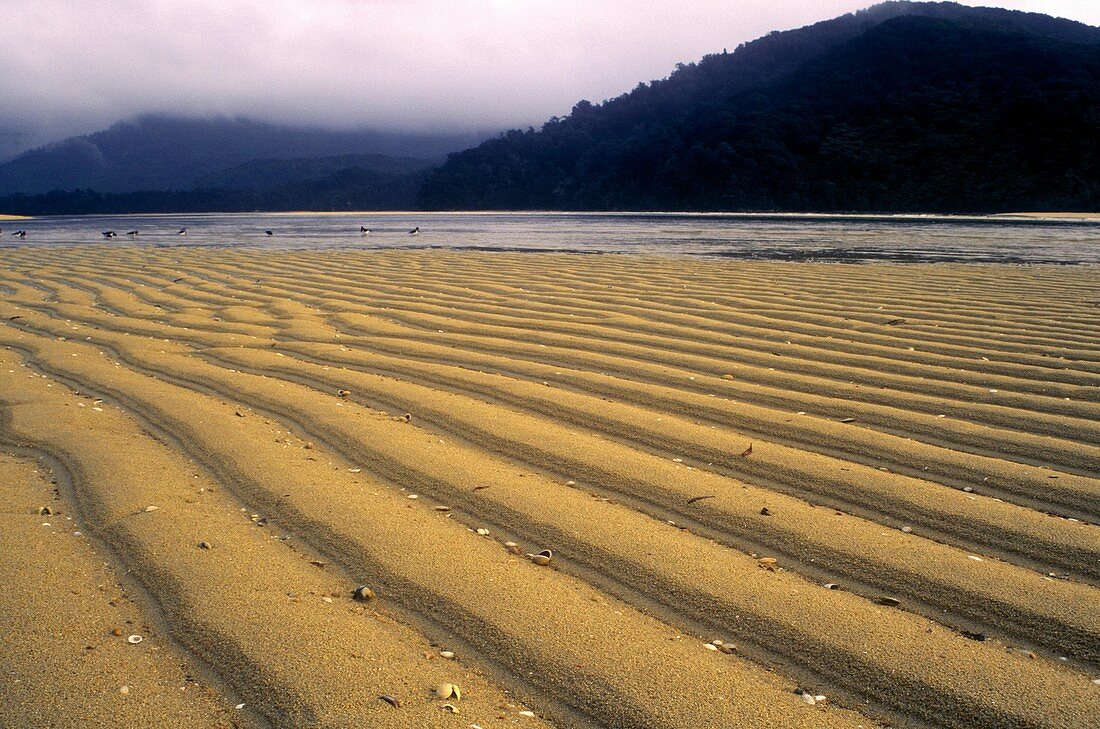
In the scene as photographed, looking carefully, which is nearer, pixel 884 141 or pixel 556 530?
pixel 556 530

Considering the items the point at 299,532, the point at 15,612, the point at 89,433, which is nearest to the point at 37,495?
the point at 89,433

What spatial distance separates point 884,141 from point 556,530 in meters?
62.5

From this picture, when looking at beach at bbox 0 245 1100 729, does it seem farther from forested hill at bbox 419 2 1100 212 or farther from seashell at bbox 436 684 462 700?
forested hill at bbox 419 2 1100 212

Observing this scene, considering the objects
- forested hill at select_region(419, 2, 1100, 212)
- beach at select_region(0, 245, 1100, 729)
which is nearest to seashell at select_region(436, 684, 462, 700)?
beach at select_region(0, 245, 1100, 729)

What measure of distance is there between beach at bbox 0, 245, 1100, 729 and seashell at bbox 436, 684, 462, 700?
0.07 ft

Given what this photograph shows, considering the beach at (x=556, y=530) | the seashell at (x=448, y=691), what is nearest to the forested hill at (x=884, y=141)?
the beach at (x=556, y=530)

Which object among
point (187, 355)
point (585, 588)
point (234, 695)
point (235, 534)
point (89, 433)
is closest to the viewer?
point (234, 695)

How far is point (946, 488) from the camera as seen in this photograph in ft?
10.2

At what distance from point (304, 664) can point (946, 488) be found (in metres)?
2.51

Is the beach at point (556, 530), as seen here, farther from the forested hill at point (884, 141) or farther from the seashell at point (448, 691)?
the forested hill at point (884, 141)

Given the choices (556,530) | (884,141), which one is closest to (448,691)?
(556,530)

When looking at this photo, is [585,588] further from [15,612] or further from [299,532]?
[15,612]

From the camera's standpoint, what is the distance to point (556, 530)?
9.03 ft

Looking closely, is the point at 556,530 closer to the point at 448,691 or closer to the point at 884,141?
the point at 448,691
